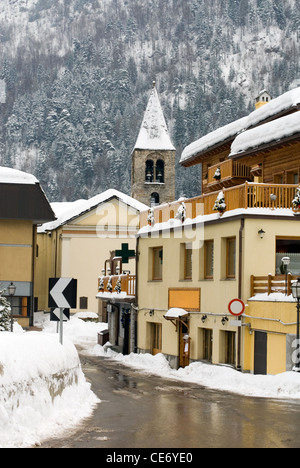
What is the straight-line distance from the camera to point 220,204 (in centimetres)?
2852

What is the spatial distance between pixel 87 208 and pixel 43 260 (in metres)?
10.5

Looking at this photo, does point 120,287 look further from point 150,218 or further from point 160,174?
point 160,174

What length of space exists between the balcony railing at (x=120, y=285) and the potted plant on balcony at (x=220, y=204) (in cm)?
1104

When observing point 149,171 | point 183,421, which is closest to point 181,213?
point 183,421

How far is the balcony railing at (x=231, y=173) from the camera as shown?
3541 cm

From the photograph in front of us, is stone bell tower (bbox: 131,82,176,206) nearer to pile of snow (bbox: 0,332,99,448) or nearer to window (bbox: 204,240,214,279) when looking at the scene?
window (bbox: 204,240,214,279)

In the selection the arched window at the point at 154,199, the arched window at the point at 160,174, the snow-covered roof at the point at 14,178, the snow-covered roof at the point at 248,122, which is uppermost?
the arched window at the point at 160,174

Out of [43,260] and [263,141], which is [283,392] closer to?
[263,141]

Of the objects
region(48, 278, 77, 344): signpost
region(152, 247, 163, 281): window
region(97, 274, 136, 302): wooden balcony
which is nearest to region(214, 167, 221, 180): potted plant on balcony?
region(152, 247, 163, 281): window

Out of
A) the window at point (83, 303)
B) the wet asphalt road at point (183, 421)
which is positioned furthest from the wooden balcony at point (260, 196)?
the window at point (83, 303)

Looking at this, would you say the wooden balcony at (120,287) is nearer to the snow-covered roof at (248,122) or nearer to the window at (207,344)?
the snow-covered roof at (248,122)

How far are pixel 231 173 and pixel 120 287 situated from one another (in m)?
8.21

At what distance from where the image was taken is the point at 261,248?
26.9m
